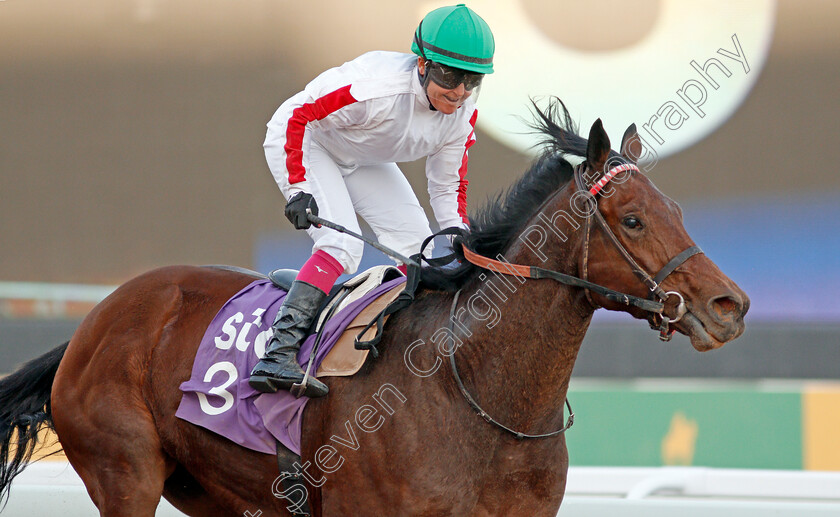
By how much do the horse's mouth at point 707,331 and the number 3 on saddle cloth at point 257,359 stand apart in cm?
80

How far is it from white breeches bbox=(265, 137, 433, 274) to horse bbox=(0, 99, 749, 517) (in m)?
0.35

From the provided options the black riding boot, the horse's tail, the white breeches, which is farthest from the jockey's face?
the horse's tail

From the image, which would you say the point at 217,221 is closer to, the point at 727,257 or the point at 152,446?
the point at 727,257

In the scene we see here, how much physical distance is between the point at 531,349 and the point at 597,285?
0.23 meters

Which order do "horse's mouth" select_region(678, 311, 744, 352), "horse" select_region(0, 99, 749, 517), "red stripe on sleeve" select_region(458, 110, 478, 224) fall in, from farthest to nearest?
1. "red stripe on sleeve" select_region(458, 110, 478, 224)
2. "horse" select_region(0, 99, 749, 517)
3. "horse's mouth" select_region(678, 311, 744, 352)

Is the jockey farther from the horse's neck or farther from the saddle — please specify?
the horse's neck

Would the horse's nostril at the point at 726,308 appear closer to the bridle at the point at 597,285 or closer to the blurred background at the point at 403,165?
the bridle at the point at 597,285

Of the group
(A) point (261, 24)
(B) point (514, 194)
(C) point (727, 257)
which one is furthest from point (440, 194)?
(A) point (261, 24)

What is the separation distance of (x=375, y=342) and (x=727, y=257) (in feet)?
15.6

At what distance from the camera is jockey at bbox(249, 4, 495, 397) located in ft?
7.70

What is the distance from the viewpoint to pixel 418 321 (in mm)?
2346

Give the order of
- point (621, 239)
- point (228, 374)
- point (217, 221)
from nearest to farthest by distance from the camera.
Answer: point (621, 239)
point (228, 374)
point (217, 221)

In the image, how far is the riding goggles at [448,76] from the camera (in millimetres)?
2361

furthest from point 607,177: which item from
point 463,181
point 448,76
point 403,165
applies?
point 403,165
